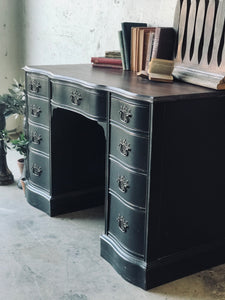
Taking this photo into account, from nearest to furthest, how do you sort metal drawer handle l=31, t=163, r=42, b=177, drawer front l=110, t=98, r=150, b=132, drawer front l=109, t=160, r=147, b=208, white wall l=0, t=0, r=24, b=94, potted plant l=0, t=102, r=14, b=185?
drawer front l=110, t=98, r=150, b=132
drawer front l=109, t=160, r=147, b=208
metal drawer handle l=31, t=163, r=42, b=177
potted plant l=0, t=102, r=14, b=185
white wall l=0, t=0, r=24, b=94

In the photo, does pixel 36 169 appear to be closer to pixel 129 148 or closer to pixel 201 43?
pixel 129 148

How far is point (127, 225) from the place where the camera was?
230 centimetres

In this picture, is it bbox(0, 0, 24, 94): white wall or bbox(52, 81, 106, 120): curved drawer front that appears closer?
bbox(52, 81, 106, 120): curved drawer front

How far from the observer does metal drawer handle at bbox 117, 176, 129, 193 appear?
225cm

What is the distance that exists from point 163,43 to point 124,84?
1.37 feet

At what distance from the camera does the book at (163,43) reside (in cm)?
258

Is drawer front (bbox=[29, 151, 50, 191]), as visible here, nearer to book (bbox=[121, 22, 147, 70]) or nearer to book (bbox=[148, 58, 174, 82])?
book (bbox=[121, 22, 147, 70])

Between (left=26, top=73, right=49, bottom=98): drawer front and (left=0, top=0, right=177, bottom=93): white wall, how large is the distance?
71 cm

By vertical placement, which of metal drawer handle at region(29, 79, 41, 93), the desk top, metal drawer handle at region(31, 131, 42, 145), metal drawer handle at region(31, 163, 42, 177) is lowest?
metal drawer handle at region(31, 163, 42, 177)

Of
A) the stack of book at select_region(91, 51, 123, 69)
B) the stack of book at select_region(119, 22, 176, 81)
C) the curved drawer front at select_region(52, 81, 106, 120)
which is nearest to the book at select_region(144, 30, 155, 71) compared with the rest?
the stack of book at select_region(119, 22, 176, 81)

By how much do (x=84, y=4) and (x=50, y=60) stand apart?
2.22 ft

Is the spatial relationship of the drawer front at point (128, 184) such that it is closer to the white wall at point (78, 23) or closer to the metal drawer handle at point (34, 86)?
the metal drawer handle at point (34, 86)

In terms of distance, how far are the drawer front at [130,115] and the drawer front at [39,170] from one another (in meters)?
0.87

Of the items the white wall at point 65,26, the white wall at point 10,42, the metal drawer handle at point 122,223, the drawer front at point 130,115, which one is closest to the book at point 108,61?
the white wall at point 65,26
